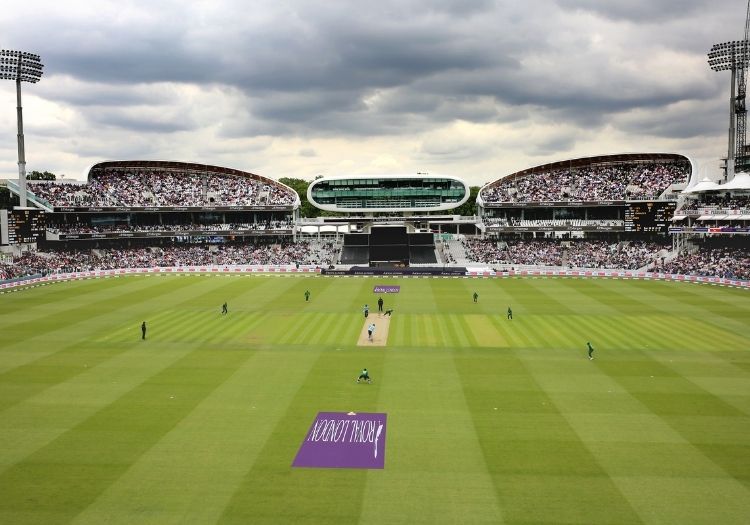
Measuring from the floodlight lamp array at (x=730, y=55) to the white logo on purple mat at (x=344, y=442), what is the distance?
2833 inches

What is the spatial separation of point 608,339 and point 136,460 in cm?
2697

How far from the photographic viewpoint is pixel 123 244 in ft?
286

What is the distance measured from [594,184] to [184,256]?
64.9 m

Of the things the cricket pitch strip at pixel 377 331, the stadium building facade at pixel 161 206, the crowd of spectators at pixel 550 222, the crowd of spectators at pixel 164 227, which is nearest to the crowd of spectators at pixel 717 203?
the crowd of spectators at pixel 550 222

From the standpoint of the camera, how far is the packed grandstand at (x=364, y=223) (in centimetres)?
7588

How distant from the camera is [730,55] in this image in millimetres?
69438

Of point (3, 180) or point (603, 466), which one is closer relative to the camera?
point (603, 466)

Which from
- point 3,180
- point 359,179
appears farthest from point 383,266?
point 3,180

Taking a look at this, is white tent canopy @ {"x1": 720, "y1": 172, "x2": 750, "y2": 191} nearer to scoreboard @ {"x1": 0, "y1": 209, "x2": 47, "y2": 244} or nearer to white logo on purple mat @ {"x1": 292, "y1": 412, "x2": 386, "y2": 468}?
white logo on purple mat @ {"x1": 292, "y1": 412, "x2": 386, "y2": 468}

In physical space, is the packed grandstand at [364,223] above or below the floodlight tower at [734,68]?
below

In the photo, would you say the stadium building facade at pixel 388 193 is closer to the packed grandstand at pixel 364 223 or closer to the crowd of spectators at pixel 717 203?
the packed grandstand at pixel 364 223

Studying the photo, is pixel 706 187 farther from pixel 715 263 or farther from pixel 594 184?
pixel 594 184

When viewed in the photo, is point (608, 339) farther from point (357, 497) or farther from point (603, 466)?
point (357, 497)

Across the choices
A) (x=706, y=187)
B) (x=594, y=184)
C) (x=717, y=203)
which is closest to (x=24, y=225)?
(x=594, y=184)
